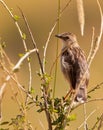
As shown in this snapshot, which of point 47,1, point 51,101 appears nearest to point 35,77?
point 47,1

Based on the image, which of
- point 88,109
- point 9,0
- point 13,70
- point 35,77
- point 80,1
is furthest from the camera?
point 9,0

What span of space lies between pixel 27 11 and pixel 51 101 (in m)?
14.9

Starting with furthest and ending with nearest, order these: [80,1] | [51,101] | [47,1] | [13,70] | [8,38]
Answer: [47,1] → [8,38] → [51,101] → [80,1] → [13,70]

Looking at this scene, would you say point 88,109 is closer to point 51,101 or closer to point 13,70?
point 51,101

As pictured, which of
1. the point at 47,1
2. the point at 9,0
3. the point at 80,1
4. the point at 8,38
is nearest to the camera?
the point at 80,1

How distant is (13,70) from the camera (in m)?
2.97

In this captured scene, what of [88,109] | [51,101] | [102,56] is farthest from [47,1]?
[51,101]

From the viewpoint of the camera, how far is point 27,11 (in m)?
18.7

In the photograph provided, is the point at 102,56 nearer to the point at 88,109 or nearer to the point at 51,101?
the point at 88,109

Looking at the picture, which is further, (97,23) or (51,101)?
(97,23)

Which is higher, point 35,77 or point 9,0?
point 9,0

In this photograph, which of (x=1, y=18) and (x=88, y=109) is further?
(x=1, y=18)

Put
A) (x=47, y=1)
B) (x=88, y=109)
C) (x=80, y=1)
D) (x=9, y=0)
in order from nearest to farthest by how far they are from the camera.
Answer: (x=80, y=1)
(x=88, y=109)
(x=9, y=0)
(x=47, y=1)

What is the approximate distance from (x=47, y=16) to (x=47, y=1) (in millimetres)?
1604
